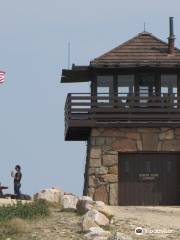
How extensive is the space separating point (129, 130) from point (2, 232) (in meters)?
12.1

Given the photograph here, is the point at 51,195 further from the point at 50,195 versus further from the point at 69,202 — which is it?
the point at 69,202

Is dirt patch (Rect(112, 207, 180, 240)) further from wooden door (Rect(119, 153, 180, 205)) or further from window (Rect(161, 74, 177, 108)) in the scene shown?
window (Rect(161, 74, 177, 108))

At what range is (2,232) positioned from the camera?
22.4m

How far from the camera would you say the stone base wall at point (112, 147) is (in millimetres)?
33188

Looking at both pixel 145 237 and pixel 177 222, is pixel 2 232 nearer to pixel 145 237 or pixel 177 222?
pixel 145 237

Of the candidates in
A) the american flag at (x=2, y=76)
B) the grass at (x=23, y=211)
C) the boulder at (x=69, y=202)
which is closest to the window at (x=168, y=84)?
the american flag at (x=2, y=76)

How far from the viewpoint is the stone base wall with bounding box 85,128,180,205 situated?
33188 millimetres

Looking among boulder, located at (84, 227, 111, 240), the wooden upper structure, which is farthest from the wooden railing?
boulder, located at (84, 227, 111, 240)

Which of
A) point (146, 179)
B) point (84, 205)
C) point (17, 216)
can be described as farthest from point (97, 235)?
point (146, 179)

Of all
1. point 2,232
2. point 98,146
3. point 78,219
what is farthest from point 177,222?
point 98,146

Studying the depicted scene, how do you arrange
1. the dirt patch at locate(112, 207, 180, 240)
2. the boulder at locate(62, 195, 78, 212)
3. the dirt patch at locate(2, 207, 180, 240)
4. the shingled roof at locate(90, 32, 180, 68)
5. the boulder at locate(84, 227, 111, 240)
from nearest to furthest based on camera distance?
the boulder at locate(84, 227, 111, 240), the dirt patch at locate(2, 207, 180, 240), the dirt patch at locate(112, 207, 180, 240), the boulder at locate(62, 195, 78, 212), the shingled roof at locate(90, 32, 180, 68)

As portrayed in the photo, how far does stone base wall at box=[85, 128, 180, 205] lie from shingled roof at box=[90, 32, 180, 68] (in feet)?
8.69

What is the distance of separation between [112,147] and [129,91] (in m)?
2.46

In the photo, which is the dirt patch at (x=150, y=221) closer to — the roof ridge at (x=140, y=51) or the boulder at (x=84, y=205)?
the boulder at (x=84, y=205)
